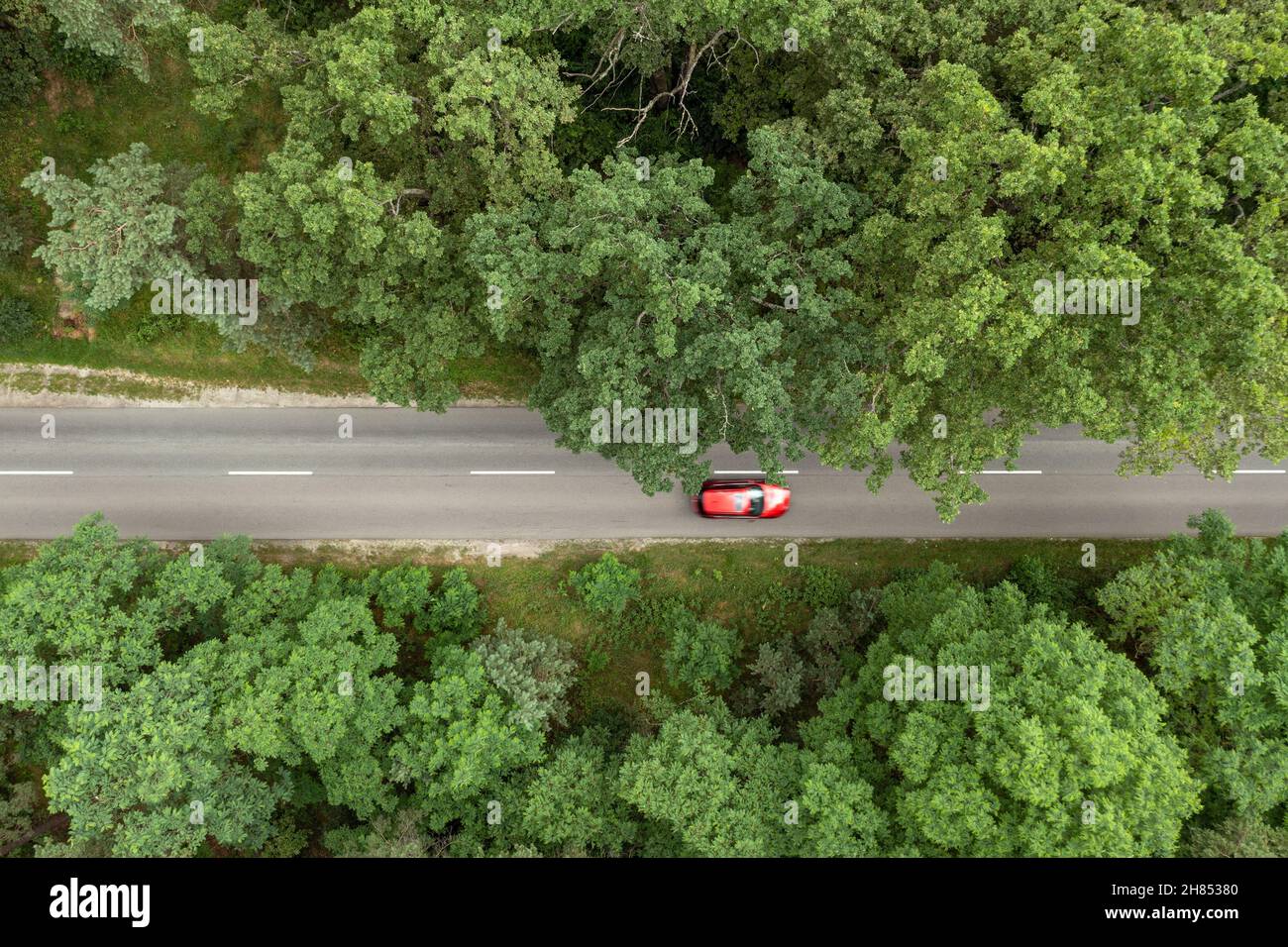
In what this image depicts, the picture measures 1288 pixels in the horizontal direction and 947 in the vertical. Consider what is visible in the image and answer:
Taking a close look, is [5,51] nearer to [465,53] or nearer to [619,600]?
[465,53]

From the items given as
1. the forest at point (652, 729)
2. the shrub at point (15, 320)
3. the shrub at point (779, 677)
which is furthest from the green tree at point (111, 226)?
the shrub at point (779, 677)

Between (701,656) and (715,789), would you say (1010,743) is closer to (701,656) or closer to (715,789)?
(715,789)

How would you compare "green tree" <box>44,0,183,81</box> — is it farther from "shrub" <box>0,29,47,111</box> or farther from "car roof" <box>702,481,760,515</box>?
"car roof" <box>702,481,760,515</box>

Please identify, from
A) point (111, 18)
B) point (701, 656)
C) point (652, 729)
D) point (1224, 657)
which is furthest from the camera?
point (652, 729)

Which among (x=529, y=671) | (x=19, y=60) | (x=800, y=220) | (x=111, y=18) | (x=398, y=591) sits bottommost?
(x=529, y=671)

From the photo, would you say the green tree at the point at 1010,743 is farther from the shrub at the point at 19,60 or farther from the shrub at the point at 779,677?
the shrub at the point at 19,60

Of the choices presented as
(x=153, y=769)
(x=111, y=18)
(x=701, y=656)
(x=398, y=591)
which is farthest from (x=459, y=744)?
(x=111, y=18)
